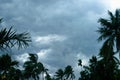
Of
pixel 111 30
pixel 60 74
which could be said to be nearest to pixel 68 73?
pixel 60 74

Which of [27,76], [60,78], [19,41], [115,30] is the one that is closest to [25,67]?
[27,76]

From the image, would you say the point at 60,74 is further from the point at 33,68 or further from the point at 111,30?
the point at 111,30

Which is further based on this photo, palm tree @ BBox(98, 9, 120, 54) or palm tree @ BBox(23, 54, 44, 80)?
palm tree @ BBox(23, 54, 44, 80)

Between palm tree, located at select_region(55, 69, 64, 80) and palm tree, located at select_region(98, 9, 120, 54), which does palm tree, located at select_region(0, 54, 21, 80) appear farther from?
palm tree, located at select_region(55, 69, 64, 80)

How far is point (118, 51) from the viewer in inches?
1928

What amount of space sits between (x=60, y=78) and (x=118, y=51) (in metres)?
90.1

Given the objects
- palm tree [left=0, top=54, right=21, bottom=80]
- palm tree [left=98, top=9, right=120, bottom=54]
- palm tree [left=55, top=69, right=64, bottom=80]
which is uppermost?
palm tree [left=55, top=69, right=64, bottom=80]

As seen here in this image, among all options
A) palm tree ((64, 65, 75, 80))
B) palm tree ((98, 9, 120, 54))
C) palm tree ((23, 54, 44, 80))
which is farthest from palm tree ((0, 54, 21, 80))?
palm tree ((64, 65, 75, 80))

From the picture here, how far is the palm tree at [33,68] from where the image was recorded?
98.3m

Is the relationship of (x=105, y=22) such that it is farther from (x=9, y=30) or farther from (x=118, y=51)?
(x=9, y=30)

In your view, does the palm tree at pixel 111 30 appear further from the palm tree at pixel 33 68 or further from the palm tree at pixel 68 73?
the palm tree at pixel 68 73

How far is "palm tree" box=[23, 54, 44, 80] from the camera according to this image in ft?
323

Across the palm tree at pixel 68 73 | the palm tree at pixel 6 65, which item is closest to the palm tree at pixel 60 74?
the palm tree at pixel 68 73

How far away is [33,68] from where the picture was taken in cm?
9994
